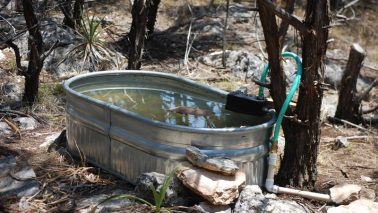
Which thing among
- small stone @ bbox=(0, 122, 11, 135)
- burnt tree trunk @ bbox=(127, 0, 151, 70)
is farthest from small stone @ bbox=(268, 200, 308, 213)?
burnt tree trunk @ bbox=(127, 0, 151, 70)

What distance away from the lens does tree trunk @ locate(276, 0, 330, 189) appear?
361 centimetres

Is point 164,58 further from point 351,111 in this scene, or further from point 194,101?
point 194,101

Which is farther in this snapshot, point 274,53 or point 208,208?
point 274,53

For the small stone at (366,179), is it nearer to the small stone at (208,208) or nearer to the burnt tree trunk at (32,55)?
the small stone at (208,208)

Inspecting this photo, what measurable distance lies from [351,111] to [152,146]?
3.52 meters

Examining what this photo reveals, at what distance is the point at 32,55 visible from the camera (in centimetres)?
531

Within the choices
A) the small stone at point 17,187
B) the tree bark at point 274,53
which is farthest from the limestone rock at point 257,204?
the small stone at point 17,187

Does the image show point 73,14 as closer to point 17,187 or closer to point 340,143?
point 340,143

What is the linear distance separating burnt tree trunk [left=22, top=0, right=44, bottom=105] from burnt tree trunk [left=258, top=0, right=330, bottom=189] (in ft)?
8.31

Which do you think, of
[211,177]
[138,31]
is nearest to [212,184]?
[211,177]

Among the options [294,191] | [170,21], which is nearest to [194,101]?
[294,191]

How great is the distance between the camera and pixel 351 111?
6309 mm

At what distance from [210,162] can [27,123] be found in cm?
236

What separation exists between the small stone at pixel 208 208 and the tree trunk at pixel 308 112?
771mm
